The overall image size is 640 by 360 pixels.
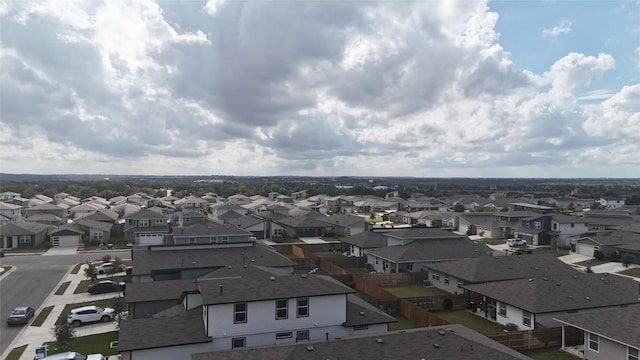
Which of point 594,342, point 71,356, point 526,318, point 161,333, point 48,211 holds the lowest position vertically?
point 71,356

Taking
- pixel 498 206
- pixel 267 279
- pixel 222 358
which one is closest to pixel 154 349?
pixel 222 358

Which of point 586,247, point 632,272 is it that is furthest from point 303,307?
point 586,247

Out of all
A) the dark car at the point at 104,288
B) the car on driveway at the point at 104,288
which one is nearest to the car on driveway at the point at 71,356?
the car on driveway at the point at 104,288

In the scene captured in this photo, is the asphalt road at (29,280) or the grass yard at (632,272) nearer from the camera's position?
the asphalt road at (29,280)

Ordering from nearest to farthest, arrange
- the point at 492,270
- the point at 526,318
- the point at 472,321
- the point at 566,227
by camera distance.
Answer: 1. the point at 526,318
2. the point at 472,321
3. the point at 492,270
4. the point at 566,227

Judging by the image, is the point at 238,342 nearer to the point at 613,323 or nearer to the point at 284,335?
the point at 284,335

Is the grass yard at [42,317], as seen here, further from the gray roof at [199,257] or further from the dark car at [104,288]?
the gray roof at [199,257]

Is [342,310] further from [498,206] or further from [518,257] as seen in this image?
[498,206]
